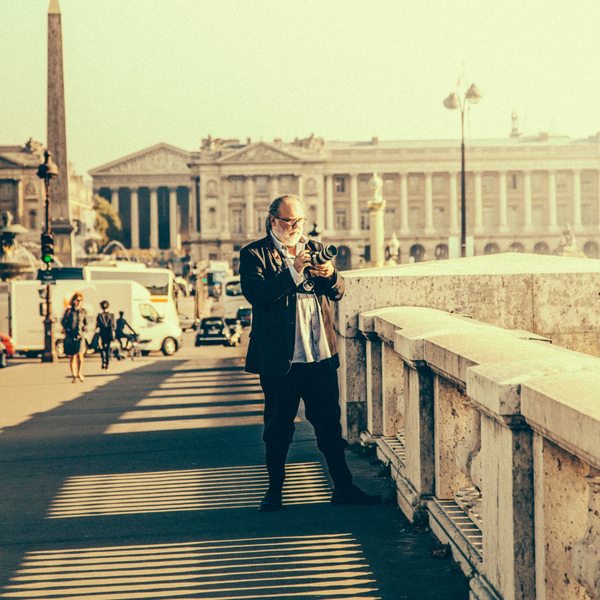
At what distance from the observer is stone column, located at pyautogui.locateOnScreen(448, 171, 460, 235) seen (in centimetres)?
11494

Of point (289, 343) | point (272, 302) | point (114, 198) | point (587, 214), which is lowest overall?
point (289, 343)

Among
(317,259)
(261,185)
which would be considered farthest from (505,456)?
(261,185)

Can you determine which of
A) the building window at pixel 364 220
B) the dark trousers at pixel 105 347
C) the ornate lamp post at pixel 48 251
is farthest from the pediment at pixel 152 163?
the dark trousers at pixel 105 347

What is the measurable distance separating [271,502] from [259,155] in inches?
4411

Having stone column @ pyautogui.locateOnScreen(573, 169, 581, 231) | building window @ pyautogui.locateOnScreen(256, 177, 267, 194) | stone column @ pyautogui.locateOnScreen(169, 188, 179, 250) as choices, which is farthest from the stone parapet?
stone column @ pyautogui.locateOnScreen(169, 188, 179, 250)

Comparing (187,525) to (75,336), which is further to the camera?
(75,336)

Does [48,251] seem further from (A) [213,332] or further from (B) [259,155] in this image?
(B) [259,155]

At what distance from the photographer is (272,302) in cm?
514

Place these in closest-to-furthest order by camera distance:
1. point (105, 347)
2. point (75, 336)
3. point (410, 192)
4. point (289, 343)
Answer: point (289, 343), point (75, 336), point (105, 347), point (410, 192)

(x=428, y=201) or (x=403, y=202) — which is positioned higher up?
(x=428, y=201)

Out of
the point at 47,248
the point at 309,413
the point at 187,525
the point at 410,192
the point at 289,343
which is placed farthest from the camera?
the point at 410,192

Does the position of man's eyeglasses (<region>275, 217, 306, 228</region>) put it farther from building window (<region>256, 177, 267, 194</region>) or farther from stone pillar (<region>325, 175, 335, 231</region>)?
building window (<region>256, 177, 267, 194</region>)

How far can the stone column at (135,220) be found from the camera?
138 m

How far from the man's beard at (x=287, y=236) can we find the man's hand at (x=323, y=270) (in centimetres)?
36
